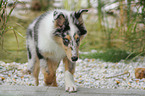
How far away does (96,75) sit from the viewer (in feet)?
11.2

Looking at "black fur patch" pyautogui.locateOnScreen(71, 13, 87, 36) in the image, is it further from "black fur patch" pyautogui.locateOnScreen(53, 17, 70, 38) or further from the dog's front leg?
the dog's front leg

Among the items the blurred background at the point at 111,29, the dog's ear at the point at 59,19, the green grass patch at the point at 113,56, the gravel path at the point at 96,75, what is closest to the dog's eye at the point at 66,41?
the dog's ear at the point at 59,19

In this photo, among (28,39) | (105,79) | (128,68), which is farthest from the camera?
(128,68)

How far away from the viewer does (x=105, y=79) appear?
320cm

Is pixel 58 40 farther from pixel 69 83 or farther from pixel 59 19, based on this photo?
pixel 69 83

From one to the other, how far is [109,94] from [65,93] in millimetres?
411

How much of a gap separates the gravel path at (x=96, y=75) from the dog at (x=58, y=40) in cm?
48

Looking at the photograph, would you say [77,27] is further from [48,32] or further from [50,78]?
[50,78]

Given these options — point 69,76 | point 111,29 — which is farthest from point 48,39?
point 111,29

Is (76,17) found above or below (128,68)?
above

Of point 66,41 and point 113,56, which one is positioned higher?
point 66,41

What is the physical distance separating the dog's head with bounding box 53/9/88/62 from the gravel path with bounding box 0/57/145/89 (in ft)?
3.09

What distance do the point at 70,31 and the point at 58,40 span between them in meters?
0.22

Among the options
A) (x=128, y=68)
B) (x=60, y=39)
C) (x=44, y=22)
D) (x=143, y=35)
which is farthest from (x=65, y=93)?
(x=143, y=35)
